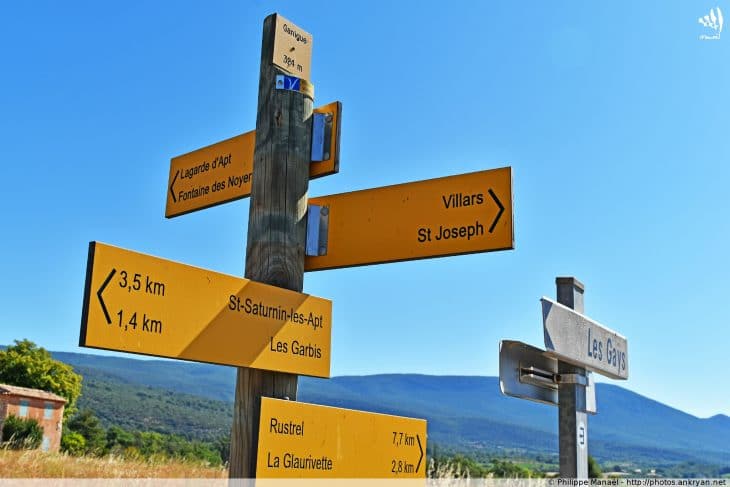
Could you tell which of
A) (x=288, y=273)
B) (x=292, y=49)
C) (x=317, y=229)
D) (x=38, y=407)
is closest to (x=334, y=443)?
(x=288, y=273)

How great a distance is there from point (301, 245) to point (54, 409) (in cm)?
5341

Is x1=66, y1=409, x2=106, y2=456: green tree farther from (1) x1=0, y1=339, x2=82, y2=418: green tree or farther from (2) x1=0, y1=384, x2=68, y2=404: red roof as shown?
(2) x1=0, y1=384, x2=68, y2=404: red roof

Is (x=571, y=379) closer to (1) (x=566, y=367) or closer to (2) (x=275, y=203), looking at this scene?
(1) (x=566, y=367)

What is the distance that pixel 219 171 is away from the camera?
4.18 metres

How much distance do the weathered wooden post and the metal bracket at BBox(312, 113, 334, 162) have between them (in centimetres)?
4

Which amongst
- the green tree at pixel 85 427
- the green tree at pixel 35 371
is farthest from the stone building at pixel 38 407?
the green tree at pixel 85 427

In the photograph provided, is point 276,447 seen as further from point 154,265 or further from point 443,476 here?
point 443,476

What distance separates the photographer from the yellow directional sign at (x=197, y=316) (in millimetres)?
2613

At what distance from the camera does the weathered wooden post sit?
3.25 meters

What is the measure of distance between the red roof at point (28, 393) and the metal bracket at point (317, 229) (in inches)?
1877

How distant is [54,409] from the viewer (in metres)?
51.5

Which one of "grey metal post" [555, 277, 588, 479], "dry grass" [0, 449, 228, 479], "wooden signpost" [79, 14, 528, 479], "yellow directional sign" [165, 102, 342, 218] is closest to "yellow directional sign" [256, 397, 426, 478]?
"wooden signpost" [79, 14, 528, 479]

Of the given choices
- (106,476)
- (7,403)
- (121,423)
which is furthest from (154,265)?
(121,423)

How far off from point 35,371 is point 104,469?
49.5 metres
